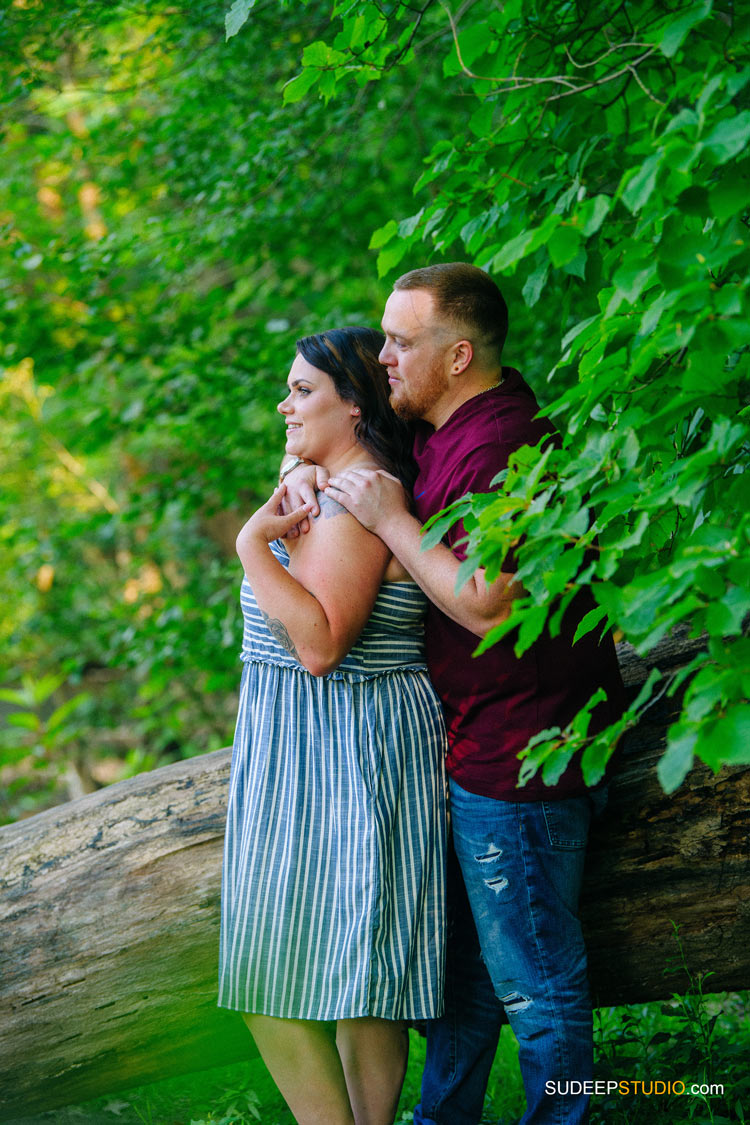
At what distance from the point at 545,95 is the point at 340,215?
2931mm

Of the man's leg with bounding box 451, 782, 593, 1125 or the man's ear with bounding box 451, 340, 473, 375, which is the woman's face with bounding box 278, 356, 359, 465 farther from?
the man's leg with bounding box 451, 782, 593, 1125

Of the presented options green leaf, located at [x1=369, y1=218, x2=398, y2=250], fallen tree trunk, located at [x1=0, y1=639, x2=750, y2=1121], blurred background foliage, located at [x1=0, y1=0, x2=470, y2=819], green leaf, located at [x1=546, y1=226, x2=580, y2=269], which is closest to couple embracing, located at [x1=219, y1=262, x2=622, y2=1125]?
green leaf, located at [x1=369, y1=218, x2=398, y2=250]

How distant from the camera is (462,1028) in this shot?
2611 mm

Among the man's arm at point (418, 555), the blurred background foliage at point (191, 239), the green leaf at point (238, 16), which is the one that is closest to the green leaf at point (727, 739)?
the man's arm at point (418, 555)

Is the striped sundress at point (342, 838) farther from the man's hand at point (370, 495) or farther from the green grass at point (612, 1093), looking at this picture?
the green grass at point (612, 1093)

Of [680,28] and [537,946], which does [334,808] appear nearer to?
[537,946]

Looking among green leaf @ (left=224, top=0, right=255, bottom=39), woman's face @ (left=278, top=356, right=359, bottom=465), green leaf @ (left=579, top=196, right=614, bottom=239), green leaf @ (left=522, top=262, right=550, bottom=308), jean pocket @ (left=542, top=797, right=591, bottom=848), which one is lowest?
jean pocket @ (left=542, top=797, right=591, bottom=848)

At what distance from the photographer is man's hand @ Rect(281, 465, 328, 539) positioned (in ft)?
7.81

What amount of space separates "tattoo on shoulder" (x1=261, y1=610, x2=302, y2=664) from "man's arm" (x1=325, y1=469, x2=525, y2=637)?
0.32 metres

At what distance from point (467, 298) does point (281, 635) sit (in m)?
0.94

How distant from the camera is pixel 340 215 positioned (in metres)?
5.01

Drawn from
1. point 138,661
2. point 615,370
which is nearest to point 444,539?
point 615,370

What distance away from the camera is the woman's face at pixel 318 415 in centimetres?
247

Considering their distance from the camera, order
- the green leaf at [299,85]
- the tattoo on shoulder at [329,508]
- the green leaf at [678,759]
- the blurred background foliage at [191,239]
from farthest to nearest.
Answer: the blurred background foliage at [191,239], the tattoo on shoulder at [329,508], the green leaf at [299,85], the green leaf at [678,759]
